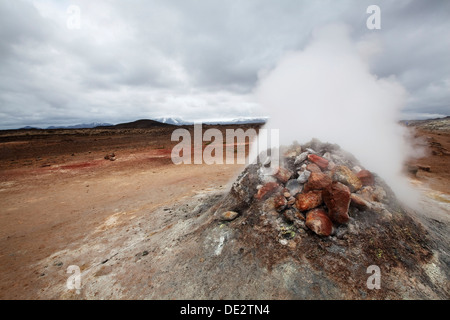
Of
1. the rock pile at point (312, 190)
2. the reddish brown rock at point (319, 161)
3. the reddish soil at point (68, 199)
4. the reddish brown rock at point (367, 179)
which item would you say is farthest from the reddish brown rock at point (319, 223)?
the reddish soil at point (68, 199)

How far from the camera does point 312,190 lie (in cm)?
369

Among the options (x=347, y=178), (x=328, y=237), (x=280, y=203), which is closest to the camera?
(x=328, y=237)

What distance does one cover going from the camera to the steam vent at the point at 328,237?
9.01 feet

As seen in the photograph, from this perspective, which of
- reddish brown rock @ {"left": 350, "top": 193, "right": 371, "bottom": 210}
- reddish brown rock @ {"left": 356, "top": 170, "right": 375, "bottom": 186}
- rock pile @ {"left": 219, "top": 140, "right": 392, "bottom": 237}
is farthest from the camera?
reddish brown rock @ {"left": 356, "top": 170, "right": 375, "bottom": 186}

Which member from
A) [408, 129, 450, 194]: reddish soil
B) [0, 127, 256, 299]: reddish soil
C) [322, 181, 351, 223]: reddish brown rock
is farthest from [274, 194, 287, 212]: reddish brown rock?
[408, 129, 450, 194]: reddish soil

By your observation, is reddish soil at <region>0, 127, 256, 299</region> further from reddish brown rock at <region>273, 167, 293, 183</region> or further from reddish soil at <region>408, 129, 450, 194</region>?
reddish soil at <region>408, 129, 450, 194</region>

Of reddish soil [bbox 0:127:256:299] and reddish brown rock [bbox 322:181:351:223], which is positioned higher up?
reddish brown rock [bbox 322:181:351:223]

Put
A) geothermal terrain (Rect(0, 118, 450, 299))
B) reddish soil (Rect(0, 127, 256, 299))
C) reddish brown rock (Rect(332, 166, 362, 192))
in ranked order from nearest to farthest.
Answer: geothermal terrain (Rect(0, 118, 450, 299)) → reddish brown rock (Rect(332, 166, 362, 192)) → reddish soil (Rect(0, 127, 256, 299))

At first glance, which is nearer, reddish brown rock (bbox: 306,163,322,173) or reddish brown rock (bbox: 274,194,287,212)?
reddish brown rock (bbox: 274,194,287,212)

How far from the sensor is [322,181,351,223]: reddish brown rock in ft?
10.7

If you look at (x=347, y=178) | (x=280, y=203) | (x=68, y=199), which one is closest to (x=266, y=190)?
(x=280, y=203)

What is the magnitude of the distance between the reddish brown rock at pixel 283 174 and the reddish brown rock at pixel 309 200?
65cm

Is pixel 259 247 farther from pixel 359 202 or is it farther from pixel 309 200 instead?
pixel 359 202

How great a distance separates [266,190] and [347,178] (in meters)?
1.62
